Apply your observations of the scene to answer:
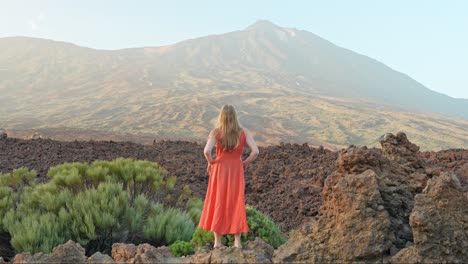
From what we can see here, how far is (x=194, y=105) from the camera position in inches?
2167

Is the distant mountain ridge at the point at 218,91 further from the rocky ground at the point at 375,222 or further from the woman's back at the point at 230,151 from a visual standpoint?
the rocky ground at the point at 375,222

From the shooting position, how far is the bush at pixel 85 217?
5123mm

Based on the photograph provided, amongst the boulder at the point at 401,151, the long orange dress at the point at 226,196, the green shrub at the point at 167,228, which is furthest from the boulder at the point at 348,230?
the green shrub at the point at 167,228

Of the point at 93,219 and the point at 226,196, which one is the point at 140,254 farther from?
the point at 93,219

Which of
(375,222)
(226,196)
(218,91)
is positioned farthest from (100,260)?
(218,91)

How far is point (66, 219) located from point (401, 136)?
3.97 meters

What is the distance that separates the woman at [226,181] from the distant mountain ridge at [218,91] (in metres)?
30.2

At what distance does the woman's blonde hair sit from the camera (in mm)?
4531

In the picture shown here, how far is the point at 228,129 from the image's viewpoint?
455cm

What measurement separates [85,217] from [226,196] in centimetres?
174

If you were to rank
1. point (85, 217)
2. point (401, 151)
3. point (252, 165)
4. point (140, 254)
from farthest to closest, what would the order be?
point (252, 165)
point (85, 217)
point (401, 151)
point (140, 254)

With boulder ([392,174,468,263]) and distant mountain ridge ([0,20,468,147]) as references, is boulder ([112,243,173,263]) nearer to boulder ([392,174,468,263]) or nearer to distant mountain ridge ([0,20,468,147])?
boulder ([392,174,468,263])

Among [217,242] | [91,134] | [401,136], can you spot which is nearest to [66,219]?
[217,242]

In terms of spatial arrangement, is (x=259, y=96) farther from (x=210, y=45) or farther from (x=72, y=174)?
(x=210, y=45)
